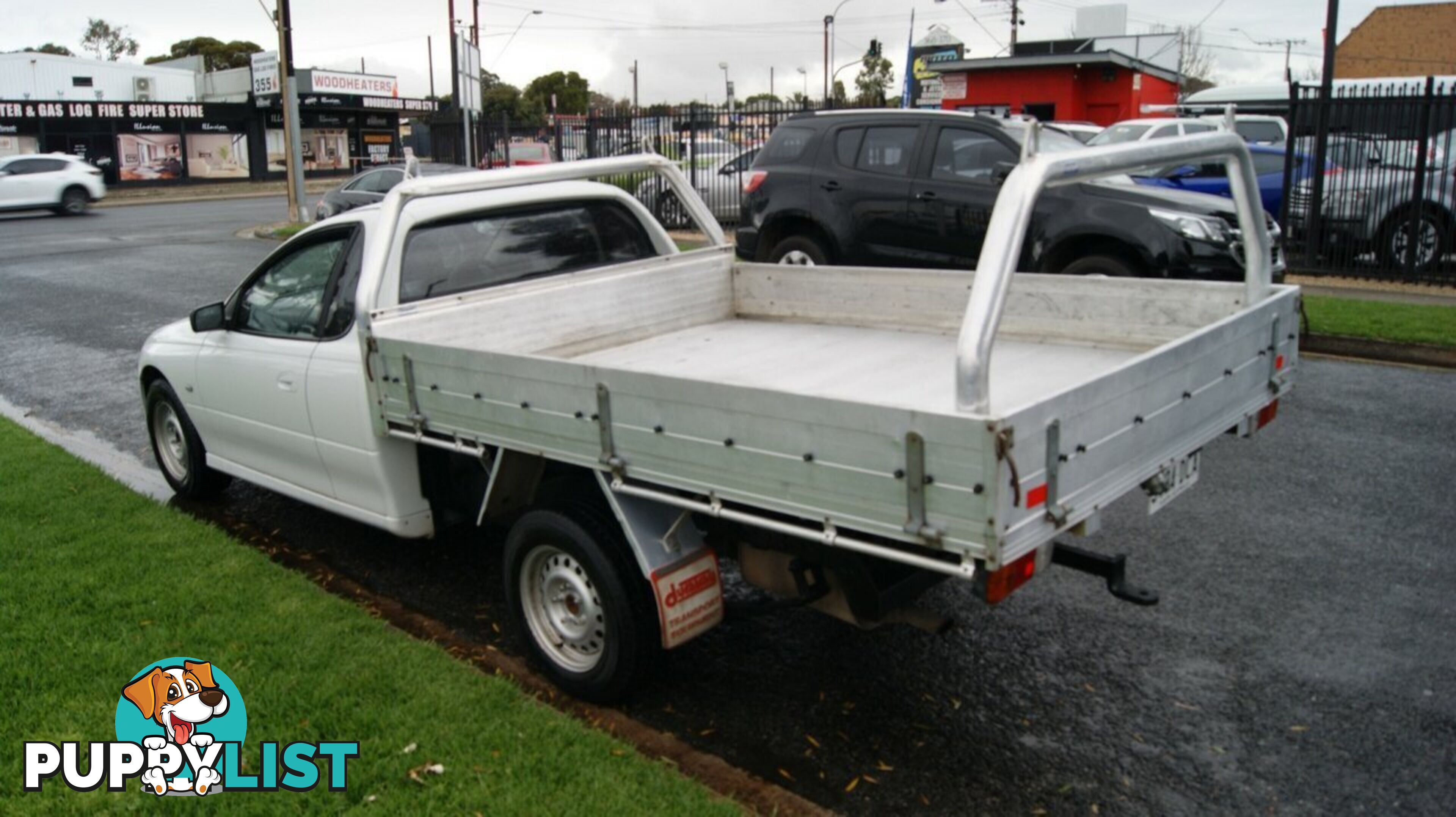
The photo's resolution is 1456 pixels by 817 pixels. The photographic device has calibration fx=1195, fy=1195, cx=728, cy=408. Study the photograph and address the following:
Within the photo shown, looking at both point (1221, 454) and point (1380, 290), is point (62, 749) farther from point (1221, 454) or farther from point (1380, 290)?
point (1380, 290)

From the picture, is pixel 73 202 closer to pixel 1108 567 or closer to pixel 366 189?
pixel 366 189

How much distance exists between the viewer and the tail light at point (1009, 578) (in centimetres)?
320

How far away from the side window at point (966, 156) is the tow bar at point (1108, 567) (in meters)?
6.94

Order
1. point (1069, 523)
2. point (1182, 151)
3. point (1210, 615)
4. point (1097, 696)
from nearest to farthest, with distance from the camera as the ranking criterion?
point (1069, 523) < point (1182, 151) < point (1097, 696) < point (1210, 615)

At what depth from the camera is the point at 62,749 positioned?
384 cm

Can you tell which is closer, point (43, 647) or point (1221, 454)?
point (43, 647)

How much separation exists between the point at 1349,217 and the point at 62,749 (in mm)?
15129

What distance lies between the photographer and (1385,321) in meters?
11.1

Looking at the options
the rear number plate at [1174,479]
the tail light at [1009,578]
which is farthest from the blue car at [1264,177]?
the tail light at [1009,578]

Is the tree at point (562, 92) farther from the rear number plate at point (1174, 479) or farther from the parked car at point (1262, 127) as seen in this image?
the rear number plate at point (1174, 479)

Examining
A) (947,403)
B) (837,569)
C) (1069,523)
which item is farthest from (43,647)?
(1069,523)

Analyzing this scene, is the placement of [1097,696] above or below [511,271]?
below

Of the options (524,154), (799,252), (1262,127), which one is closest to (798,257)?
(799,252)

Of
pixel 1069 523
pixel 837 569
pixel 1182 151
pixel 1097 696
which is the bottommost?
pixel 1097 696
